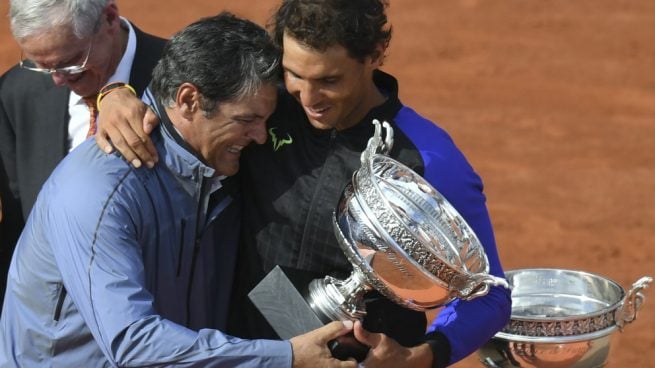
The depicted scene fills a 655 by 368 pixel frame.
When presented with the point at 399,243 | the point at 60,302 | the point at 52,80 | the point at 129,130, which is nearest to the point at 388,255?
the point at 399,243

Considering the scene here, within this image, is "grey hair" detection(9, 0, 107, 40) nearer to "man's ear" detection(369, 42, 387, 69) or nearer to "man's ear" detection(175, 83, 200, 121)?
"man's ear" detection(175, 83, 200, 121)

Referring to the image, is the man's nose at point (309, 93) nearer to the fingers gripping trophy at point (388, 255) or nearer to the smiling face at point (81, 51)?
the fingers gripping trophy at point (388, 255)

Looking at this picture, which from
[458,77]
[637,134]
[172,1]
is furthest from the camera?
[172,1]

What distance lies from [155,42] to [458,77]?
6.31 meters

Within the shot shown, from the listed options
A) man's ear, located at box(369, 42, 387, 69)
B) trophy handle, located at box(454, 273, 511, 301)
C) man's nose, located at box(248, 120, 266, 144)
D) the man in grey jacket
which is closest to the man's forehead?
the man in grey jacket

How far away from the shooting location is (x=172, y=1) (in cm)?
1338

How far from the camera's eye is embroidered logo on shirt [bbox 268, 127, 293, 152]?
4305 millimetres

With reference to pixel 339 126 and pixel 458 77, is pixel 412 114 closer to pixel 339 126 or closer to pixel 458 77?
pixel 339 126

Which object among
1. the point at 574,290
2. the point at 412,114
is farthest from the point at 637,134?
the point at 412,114

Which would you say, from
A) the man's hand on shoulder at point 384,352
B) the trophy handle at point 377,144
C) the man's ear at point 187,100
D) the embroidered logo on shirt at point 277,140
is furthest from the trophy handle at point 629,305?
the man's ear at point 187,100

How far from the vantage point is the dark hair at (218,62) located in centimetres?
399

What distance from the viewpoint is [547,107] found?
10594 millimetres

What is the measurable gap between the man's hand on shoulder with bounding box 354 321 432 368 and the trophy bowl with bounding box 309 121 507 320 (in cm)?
12

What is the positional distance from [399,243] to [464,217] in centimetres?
38
